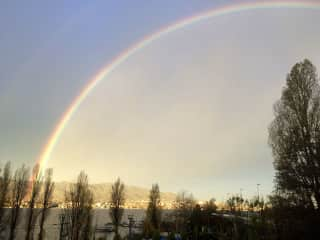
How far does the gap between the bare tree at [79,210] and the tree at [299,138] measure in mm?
21948

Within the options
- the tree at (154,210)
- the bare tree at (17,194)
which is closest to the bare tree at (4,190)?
the bare tree at (17,194)

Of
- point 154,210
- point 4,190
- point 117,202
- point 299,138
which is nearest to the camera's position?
point 299,138

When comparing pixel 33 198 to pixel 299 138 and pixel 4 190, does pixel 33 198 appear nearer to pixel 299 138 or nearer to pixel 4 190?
pixel 4 190

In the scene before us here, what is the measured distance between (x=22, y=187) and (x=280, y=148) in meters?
26.5

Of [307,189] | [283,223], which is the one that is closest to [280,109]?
[307,189]

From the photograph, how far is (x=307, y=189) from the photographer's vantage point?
51.4ft

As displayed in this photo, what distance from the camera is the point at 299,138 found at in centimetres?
1717

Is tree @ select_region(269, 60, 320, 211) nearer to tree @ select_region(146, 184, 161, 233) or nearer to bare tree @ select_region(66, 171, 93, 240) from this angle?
bare tree @ select_region(66, 171, 93, 240)

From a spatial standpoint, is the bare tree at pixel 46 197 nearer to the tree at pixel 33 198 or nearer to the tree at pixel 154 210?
the tree at pixel 33 198

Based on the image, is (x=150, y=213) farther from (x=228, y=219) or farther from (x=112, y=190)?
(x=228, y=219)

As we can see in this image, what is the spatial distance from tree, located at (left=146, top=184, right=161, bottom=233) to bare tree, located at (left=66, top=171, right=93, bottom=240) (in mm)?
11074

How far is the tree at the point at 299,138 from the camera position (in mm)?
15641

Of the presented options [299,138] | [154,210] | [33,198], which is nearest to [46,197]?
[33,198]

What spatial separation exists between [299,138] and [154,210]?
3154 centimetres
